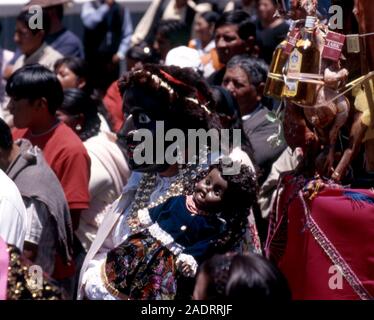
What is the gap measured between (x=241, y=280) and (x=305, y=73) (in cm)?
154

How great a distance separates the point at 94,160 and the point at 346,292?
2067 millimetres

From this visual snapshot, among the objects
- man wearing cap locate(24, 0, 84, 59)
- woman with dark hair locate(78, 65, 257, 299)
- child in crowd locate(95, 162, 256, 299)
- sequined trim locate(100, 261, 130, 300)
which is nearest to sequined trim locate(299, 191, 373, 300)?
child in crowd locate(95, 162, 256, 299)

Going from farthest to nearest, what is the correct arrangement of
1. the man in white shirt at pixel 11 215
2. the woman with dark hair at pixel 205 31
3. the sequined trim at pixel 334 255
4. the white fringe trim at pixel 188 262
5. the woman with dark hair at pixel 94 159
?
the woman with dark hair at pixel 205 31 → the woman with dark hair at pixel 94 159 → the sequined trim at pixel 334 255 → the man in white shirt at pixel 11 215 → the white fringe trim at pixel 188 262

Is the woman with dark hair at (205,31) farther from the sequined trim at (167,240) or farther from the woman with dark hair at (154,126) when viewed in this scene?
the sequined trim at (167,240)

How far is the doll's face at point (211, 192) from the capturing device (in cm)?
470

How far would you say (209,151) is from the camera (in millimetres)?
5137

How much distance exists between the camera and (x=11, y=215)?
4.84 meters

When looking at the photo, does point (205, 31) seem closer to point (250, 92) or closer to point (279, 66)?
point (250, 92)

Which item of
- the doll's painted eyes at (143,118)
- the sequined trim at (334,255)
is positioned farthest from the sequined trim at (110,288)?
the sequined trim at (334,255)

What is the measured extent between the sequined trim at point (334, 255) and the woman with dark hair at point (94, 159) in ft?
5.23

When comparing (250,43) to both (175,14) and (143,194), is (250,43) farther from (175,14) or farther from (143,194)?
(143,194)

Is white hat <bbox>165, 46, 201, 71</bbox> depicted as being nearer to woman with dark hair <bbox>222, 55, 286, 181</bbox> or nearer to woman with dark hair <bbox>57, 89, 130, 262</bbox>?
woman with dark hair <bbox>222, 55, 286, 181</bbox>

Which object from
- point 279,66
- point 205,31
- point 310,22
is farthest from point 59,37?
point 310,22
